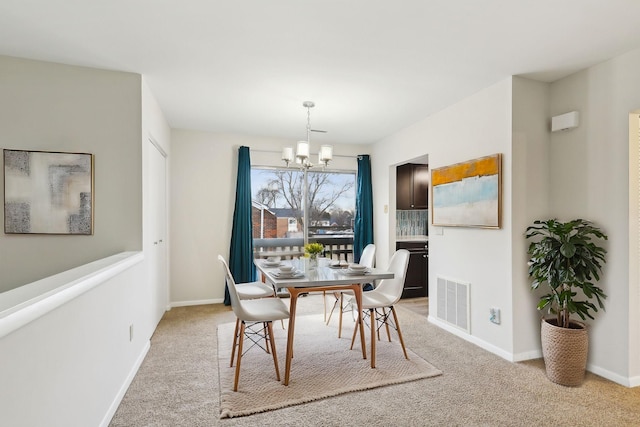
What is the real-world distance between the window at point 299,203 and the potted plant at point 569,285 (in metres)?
3.31

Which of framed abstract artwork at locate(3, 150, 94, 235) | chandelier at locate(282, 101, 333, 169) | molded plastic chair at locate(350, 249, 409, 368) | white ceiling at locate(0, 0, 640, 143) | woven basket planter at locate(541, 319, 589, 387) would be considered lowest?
woven basket planter at locate(541, 319, 589, 387)

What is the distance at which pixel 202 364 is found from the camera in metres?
2.80

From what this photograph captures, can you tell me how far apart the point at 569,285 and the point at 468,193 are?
3.88ft

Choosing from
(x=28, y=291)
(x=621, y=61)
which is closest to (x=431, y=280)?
(x=621, y=61)

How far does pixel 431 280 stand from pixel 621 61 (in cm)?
265

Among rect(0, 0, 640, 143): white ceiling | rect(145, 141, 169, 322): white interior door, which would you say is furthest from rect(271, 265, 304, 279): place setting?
rect(0, 0, 640, 143): white ceiling

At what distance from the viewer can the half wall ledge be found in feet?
3.52

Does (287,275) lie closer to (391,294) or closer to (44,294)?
(391,294)

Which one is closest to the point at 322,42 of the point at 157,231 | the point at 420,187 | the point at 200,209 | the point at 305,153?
the point at 305,153

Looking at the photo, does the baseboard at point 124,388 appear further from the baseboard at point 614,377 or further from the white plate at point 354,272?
the baseboard at point 614,377

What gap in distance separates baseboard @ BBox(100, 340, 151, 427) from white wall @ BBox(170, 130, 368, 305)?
5.26 ft

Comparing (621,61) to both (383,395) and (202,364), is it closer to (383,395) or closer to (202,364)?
(383,395)

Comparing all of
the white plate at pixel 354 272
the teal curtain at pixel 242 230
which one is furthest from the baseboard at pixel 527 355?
the teal curtain at pixel 242 230

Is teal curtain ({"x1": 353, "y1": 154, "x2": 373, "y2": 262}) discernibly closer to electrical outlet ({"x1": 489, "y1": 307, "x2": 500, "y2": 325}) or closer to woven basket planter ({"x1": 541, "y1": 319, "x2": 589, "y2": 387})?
electrical outlet ({"x1": 489, "y1": 307, "x2": 500, "y2": 325})
